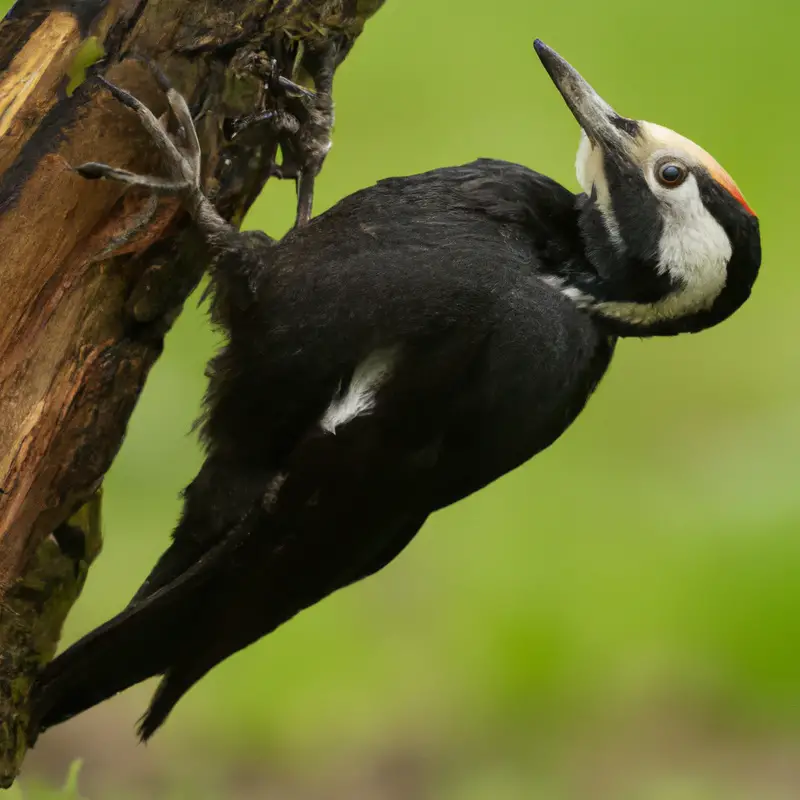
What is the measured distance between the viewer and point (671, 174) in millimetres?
2613

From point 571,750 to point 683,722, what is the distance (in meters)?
0.38

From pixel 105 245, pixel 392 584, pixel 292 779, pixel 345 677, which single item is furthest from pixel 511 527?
pixel 105 245

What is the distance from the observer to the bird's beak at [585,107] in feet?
8.69

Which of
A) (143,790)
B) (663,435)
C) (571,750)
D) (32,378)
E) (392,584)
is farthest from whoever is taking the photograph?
(663,435)

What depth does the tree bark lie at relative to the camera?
2.15 meters

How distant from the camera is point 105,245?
2.27m

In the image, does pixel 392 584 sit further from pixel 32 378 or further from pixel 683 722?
pixel 32 378

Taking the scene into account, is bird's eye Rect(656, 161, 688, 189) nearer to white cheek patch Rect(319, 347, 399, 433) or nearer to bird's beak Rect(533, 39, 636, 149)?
bird's beak Rect(533, 39, 636, 149)

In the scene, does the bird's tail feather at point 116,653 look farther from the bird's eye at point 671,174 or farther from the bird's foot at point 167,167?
the bird's eye at point 671,174

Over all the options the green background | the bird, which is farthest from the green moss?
the green background

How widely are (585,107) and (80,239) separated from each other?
1055mm

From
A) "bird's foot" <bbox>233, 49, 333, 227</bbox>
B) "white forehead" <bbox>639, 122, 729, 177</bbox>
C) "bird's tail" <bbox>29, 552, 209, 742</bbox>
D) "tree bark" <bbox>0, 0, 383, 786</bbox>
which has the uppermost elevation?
"white forehead" <bbox>639, 122, 729, 177</bbox>

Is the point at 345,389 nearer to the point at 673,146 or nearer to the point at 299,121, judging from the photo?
the point at 299,121

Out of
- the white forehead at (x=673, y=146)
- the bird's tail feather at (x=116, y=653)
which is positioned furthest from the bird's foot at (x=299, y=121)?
the bird's tail feather at (x=116, y=653)
